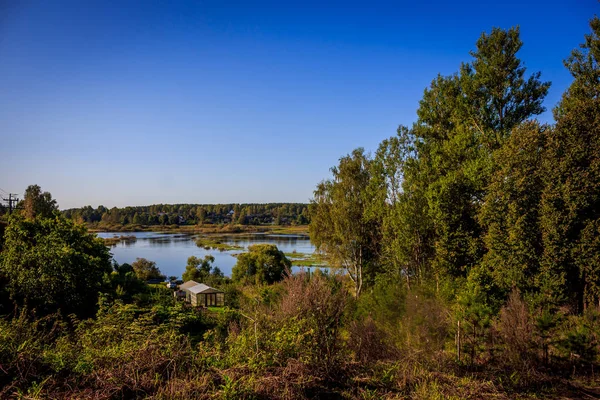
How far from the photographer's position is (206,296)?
22.4 meters

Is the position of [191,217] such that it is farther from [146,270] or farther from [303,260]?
[146,270]

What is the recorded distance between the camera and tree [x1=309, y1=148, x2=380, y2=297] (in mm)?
18656

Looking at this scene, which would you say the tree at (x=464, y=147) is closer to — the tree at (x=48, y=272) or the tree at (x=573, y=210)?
the tree at (x=573, y=210)

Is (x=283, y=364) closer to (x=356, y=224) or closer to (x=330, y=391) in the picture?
(x=330, y=391)

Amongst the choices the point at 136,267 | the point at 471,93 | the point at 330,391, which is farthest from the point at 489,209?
the point at 136,267

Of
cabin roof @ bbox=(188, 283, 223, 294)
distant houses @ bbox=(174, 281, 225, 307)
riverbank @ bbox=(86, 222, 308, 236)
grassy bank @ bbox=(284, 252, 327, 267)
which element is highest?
riverbank @ bbox=(86, 222, 308, 236)

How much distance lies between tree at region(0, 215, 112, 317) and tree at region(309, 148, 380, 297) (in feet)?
36.0

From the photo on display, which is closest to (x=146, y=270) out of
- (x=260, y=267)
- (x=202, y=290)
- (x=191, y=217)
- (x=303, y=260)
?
(x=260, y=267)

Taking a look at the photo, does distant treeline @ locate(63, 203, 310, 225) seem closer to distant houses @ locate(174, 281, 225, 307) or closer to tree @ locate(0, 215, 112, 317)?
distant houses @ locate(174, 281, 225, 307)

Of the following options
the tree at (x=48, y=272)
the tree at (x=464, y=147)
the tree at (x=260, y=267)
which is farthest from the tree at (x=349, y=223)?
the tree at (x=48, y=272)

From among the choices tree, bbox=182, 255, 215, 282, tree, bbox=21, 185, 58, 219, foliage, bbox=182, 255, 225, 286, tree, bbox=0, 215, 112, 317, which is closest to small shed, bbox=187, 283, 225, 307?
foliage, bbox=182, 255, 225, 286

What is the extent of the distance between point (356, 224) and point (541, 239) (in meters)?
8.86

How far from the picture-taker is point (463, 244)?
12797 millimetres

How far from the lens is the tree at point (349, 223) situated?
734 inches
